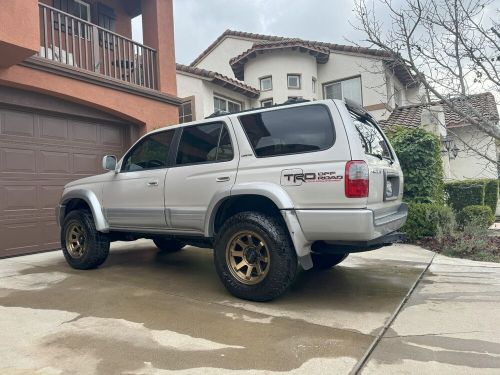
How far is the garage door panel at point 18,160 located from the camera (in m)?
6.75

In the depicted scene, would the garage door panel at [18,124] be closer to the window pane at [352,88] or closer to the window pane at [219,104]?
the window pane at [219,104]

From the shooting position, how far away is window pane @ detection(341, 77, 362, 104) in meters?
17.2

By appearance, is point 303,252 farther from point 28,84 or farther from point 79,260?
point 28,84

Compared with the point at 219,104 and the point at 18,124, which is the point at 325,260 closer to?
the point at 18,124

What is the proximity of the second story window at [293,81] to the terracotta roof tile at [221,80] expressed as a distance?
163cm

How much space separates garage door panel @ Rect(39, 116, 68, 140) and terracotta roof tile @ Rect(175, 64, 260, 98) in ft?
22.0

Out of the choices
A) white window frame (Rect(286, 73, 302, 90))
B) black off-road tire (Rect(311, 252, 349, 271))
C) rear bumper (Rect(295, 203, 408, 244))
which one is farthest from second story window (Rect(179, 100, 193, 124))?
rear bumper (Rect(295, 203, 408, 244))

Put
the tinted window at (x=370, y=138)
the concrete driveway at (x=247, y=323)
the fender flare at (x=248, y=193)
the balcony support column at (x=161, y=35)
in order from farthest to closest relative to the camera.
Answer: the balcony support column at (x=161, y=35) → the tinted window at (x=370, y=138) → the fender flare at (x=248, y=193) → the concrete driveway at (x=247, y=323)

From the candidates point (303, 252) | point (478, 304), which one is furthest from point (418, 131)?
point (303, 252)

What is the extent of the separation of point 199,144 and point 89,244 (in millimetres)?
2195

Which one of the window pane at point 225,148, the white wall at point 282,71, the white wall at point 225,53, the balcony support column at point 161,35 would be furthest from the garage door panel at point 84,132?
the white wall at point 225,53

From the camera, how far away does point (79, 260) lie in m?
5.46

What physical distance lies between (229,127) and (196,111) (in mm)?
9843

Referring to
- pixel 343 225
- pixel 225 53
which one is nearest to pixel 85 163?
pixel 343 225
